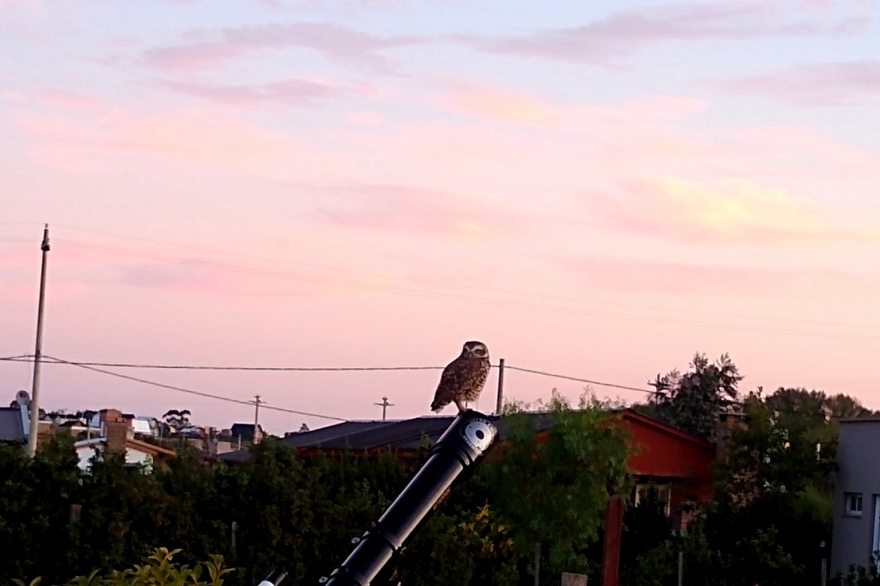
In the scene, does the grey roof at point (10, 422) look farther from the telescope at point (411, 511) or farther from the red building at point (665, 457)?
the telescope at point (411, 511)

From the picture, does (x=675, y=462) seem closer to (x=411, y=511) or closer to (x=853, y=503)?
(x=853, y=503)

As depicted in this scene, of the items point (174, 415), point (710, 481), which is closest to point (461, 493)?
point (710, 481)

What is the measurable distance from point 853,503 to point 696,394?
2625cm

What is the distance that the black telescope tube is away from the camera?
4988 millimetres

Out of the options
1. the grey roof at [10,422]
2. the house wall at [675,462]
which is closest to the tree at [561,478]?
the house wall at [675,462]

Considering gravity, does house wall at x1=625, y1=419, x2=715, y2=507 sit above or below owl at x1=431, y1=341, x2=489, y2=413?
below

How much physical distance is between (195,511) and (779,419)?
18.3 metres

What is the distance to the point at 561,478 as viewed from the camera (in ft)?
77.0

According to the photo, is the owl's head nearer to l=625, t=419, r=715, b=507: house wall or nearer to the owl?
the owl

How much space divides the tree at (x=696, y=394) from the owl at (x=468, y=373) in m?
46.5

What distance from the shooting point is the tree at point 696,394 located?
57.8 meters

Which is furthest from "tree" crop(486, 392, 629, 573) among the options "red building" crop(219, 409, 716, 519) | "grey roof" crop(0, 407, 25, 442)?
"grey roof" crop(0, 407, 25, 442)

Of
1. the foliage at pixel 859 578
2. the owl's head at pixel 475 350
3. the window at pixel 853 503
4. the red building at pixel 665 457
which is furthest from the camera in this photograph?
the red building at pixel 665 457

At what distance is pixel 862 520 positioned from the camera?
31.4m
